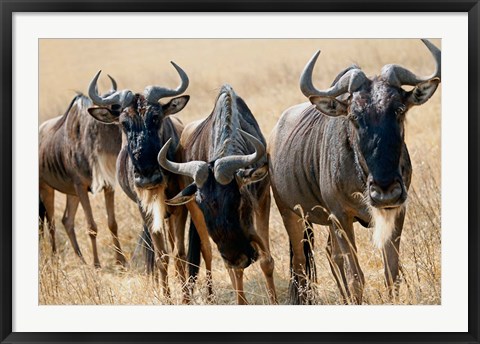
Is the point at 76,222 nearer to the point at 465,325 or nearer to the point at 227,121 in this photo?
the point at 227,121

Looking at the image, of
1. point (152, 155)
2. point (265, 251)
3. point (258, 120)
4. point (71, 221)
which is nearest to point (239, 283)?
point (265, 251)

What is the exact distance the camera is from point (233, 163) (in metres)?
6.86

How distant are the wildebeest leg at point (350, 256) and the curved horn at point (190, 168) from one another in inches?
42.6

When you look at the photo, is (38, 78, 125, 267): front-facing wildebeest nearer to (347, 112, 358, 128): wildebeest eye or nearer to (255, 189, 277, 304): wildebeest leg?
(255, 189, 277, 304): wildebeest leg

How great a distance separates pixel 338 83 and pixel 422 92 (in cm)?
60

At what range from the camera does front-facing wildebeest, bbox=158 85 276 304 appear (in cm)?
682

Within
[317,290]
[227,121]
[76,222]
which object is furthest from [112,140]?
[317,290]

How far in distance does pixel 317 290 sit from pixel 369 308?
1083mm

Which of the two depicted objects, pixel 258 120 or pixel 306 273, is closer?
pixel 306 273

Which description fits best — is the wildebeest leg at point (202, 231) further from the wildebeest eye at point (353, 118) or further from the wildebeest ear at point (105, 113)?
the wildebeest eye at point (353, 118)

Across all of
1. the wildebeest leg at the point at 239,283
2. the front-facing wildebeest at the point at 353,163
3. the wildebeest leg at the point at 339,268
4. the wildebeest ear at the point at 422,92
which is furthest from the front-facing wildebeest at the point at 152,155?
the wildebeest ear at the point at 422,92

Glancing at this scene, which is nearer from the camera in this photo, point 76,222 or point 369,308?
point 369,308

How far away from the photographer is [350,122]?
6316 mm

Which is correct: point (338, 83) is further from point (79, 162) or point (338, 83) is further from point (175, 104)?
point (79, 162)
